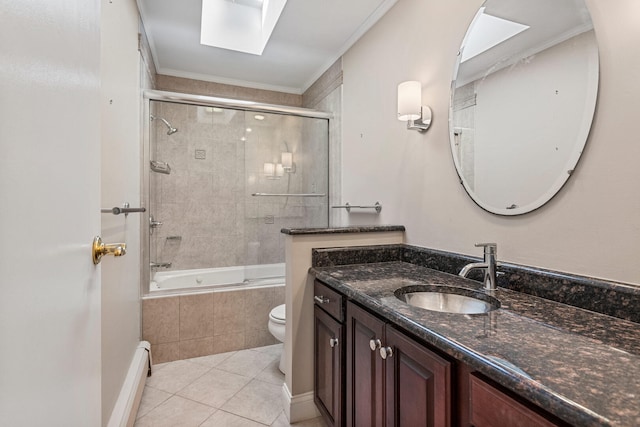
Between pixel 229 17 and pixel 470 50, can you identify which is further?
pixel 229 17

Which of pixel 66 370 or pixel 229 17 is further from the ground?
pixel 229 17

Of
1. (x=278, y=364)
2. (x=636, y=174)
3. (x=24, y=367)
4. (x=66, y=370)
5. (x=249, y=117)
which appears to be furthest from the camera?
(x=249, y=117)

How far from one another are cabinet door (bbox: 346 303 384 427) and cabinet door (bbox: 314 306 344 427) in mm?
70

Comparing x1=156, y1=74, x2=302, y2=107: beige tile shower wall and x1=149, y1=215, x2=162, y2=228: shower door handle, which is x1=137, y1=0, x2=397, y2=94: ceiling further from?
x1=149, y1=215, x2=162, y2=228: shower door handle

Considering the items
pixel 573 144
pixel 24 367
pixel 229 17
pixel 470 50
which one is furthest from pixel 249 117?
pixel 24 367

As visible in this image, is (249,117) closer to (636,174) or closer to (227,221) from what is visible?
(227,221)

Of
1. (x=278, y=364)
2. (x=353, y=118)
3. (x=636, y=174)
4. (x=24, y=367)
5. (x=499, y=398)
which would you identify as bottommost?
(x=278, y=364)

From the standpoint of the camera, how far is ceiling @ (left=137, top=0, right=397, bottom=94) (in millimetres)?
2199

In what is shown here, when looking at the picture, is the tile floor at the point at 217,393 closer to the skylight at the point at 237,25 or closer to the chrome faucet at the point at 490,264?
the chrome faucet at the point at 490,264

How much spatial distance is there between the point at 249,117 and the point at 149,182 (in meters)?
1.10

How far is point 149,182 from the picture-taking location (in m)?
2.70

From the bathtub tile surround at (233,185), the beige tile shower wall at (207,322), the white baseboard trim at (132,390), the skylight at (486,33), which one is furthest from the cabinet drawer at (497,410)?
the bathtub tile surround at (233,185)

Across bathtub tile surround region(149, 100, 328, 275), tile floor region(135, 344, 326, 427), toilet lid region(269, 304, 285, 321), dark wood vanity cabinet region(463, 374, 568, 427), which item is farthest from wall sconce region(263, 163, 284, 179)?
dark wood vanity cabinet region(463, 374, 568, 427)

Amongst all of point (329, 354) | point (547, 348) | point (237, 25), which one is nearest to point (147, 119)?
point (237, 25)
